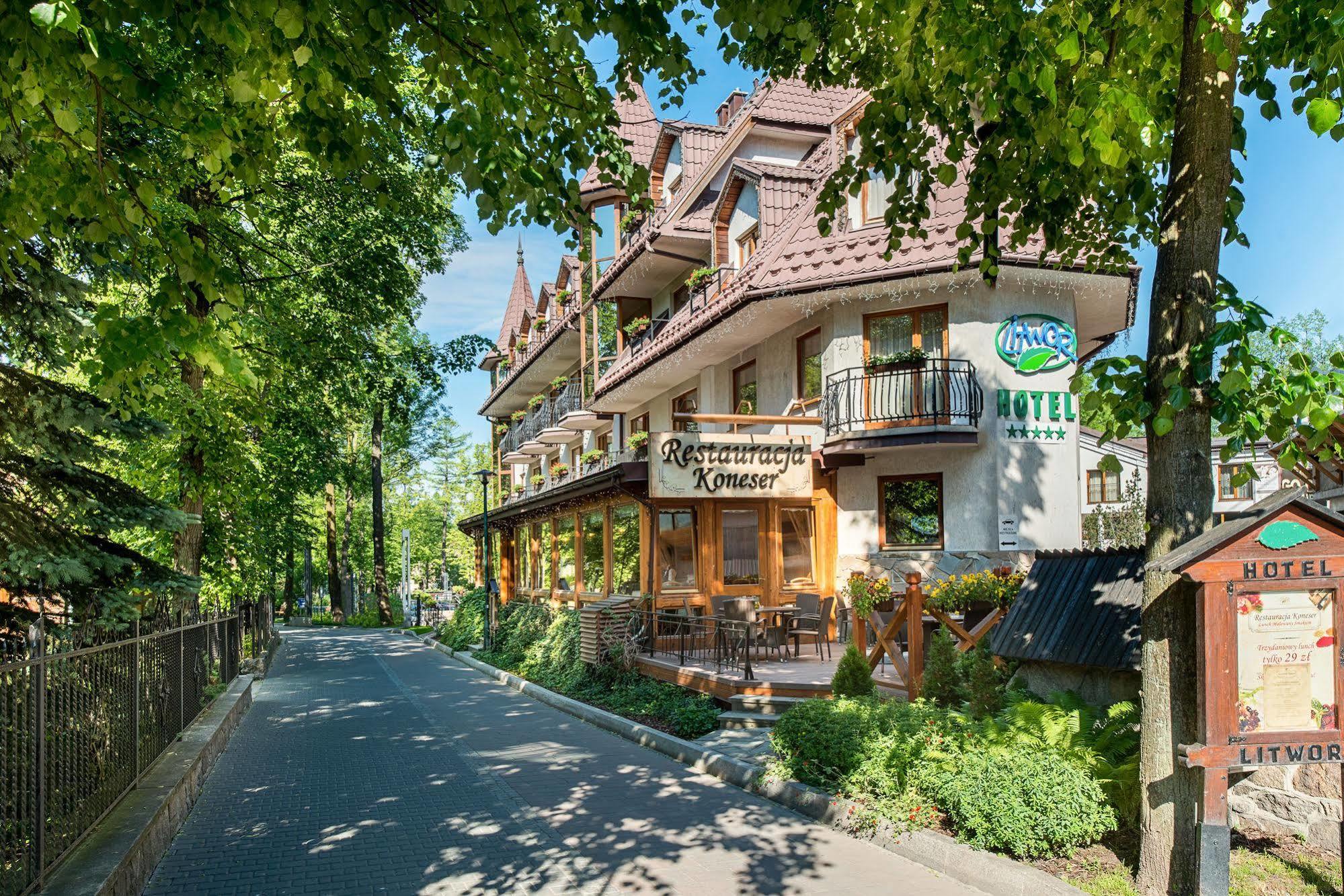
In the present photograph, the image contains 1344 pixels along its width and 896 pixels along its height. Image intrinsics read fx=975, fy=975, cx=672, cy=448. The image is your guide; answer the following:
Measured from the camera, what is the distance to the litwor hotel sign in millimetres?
16500

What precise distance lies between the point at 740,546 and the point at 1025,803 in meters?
12.3

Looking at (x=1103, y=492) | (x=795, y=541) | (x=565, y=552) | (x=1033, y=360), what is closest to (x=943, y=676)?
(x=795, y=541)

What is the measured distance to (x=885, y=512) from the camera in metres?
18.2

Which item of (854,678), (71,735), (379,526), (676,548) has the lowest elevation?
(854,678)

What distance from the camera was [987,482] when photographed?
1714cm

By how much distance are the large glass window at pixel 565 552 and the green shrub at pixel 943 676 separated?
53.5 feet

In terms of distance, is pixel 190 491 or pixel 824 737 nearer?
pixel 824 737

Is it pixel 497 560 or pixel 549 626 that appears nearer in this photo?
pixel 549 626

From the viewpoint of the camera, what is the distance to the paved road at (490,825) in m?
6.61

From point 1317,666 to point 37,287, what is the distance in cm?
940

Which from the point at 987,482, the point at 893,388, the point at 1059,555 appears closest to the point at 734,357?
the point at 893,388

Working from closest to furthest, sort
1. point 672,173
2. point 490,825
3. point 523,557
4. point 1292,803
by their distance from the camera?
point 1292,803 < point 490,825 < point 672,173 < point 523,557

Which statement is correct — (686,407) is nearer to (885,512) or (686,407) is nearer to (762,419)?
(762,419)

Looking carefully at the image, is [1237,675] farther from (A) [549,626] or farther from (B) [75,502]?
(A) [549,626]
